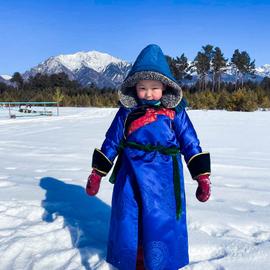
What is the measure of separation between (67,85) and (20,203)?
71.5 metres

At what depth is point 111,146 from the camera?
225cm

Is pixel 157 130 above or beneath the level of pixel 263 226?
above

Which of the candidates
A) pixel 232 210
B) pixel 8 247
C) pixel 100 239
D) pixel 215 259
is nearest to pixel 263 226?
pixel 232 210

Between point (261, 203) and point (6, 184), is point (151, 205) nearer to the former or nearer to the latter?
point (261, 203)

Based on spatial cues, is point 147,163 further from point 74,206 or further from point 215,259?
point 74,206

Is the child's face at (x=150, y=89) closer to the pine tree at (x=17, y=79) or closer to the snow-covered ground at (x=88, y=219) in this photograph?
the snow-covered ground at (x=88, y=219)

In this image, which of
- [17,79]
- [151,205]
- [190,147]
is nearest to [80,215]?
[151,205]

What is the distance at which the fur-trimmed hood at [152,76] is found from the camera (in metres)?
2.13

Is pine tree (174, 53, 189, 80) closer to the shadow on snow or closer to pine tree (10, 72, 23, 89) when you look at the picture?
pine tree (10, 72, 23, 89)

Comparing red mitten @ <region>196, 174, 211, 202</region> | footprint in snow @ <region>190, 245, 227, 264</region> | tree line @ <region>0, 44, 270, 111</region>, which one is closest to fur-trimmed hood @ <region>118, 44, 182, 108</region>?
red mitten @ <region>196, 174, 211, 202</region>

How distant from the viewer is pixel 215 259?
2.39 metres

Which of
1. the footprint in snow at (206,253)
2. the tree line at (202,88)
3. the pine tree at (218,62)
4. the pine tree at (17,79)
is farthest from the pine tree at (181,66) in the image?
the footprint in snow at (206,253)

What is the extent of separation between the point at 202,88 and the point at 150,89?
5723 centimetres

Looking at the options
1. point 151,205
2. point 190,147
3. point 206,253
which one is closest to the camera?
point 151,205
